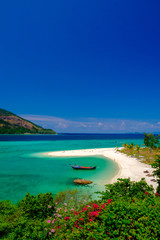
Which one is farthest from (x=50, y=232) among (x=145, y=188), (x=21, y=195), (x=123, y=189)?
(x=21, y=195)

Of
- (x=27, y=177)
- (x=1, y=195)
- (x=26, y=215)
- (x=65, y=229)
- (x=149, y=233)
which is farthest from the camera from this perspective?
(x=27, y=177)

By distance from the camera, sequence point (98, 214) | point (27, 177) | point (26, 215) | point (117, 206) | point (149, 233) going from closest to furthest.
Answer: point (149, 233) → point (117, 206) → point (98, 214) → point (26, 215) → point (27, 177)

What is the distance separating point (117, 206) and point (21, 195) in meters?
16.5

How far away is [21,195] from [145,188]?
15.7 meters

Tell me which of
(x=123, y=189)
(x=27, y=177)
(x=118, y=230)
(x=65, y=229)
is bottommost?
(x=27, y=177)

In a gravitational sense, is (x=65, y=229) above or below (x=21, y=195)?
above

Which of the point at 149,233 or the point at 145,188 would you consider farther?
the point at 145,188

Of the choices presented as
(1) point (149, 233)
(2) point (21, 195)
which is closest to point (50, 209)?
(1) point (149, 233)

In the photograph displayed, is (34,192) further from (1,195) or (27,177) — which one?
(27,177)

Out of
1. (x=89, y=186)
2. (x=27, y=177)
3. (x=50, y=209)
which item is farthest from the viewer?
(x=27, y=177)

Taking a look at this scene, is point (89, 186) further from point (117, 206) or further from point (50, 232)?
point (117, 206)

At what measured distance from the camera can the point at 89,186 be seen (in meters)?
19.8

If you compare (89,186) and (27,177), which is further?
(27,177)

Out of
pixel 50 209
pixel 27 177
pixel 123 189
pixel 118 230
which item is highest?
pixel 118 230
